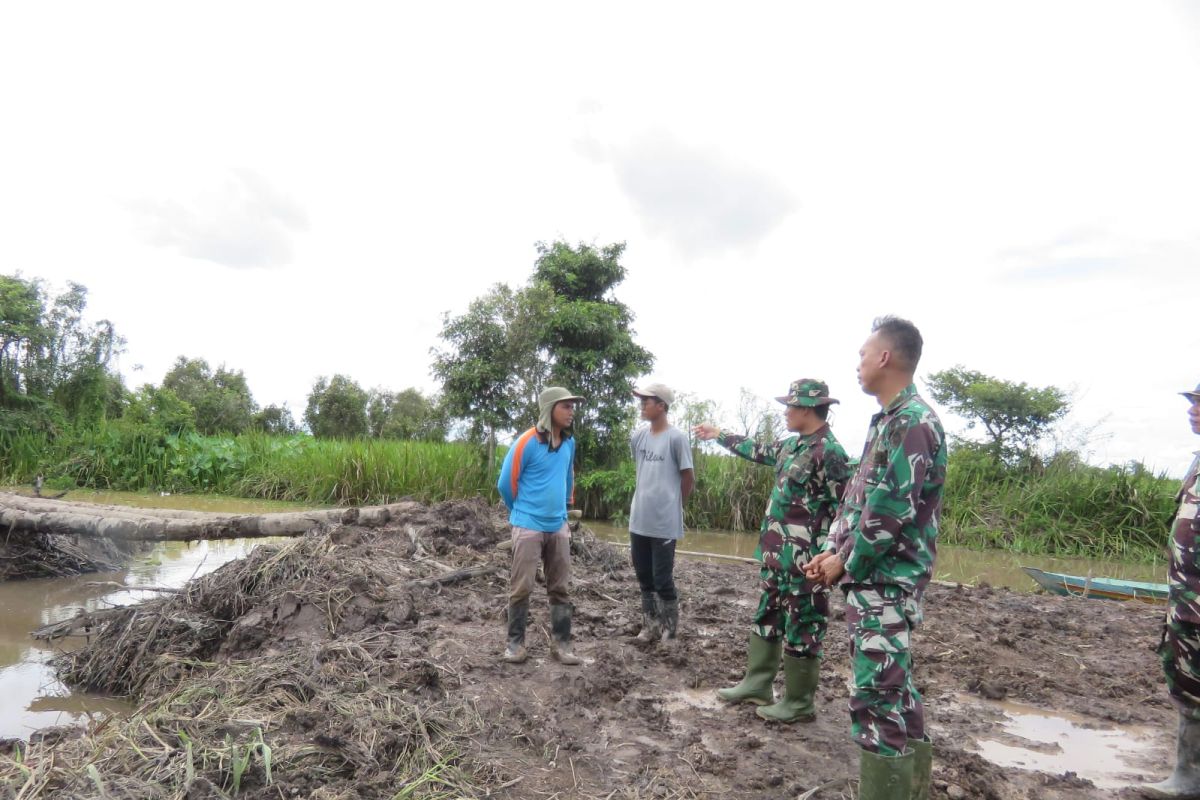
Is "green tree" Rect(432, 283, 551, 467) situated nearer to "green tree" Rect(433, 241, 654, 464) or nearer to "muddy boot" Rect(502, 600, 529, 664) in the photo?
"green tree" Rect(433, 241, 654, 464)

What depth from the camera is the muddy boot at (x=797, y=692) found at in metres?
3.80

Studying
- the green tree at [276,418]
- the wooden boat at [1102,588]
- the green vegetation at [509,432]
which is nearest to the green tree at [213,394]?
the green tree at [276,418]

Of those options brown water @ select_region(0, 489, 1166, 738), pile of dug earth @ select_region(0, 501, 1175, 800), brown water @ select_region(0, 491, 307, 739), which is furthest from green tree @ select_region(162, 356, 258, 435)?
pile of dug earth @ select_region(0, 501, 1175, 800)

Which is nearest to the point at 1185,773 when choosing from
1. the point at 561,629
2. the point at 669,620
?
the point at 669,620

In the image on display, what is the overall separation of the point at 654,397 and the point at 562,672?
1.92 metres

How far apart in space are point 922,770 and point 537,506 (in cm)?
259

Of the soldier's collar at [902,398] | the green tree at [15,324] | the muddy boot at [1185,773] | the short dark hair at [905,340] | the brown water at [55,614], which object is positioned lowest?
the brown water at [55,614]

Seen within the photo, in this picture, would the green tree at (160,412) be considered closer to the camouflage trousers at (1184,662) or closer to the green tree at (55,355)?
the green tree at (55,355)

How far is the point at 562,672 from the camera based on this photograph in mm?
4555

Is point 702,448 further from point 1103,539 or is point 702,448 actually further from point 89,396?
point 89,396

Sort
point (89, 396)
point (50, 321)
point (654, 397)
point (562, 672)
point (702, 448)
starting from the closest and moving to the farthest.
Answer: point (562, 672) < point (654, 397) < point (702, 448) < point (50, 321) < point (89, 396)

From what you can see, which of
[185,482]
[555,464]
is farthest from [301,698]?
[185,482]

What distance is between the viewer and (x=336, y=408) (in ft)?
98.1

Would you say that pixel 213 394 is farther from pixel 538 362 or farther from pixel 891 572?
pixel 891 572
